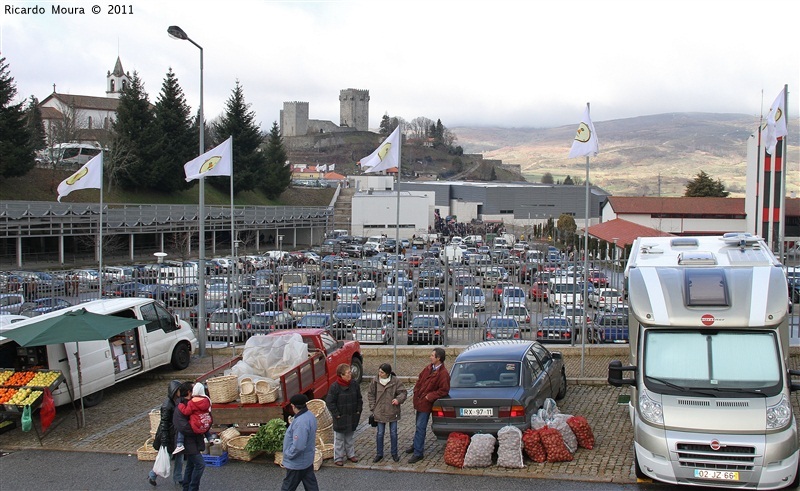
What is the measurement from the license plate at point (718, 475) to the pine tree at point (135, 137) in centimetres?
6455

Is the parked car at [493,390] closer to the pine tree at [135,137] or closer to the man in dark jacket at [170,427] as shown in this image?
the man in dark jacket at [170,427]

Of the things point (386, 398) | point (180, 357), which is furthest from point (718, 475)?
point (180, 357)

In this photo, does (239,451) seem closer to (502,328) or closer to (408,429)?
(408,429)

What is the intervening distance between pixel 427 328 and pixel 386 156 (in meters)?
4.35

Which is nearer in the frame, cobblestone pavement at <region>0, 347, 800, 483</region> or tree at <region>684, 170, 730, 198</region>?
cobblestone pavement at <region>0, 347, 800, 483</region>

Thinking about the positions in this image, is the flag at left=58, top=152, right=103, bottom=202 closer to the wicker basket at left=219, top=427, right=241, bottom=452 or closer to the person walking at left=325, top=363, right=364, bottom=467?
the wicker basket at left=219, top=427, right=241, bottom=452

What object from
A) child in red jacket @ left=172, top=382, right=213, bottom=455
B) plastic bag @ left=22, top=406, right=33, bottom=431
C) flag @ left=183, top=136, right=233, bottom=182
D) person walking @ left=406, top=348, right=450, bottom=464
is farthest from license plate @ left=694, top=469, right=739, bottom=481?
flag @ left=183, top=136, right=233, bottom=182

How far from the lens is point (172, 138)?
69438 mm

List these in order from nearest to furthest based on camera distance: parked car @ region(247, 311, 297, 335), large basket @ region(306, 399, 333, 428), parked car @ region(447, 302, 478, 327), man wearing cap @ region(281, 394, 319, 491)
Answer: man wearing cap @ region(281, 394, 319, 491) < large basket @ region(306, 399, 333, 428) < parked car @ region(447, 302, 478, 327) < parked car @ region(247, 311, 297, 335)

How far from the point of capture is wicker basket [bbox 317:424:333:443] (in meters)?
9.95

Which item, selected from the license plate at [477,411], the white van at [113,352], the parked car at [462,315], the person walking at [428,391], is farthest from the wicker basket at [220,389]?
the parked car at [462,315]

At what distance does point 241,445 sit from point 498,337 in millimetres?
7729

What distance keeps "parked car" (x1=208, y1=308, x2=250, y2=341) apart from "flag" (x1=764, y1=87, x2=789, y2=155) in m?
13.6

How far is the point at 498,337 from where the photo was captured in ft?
52.7
